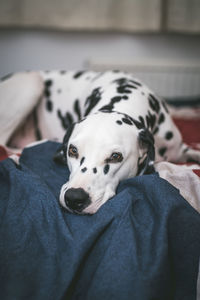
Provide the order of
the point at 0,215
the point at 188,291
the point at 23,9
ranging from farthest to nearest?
the point at 23,9
the point at 0,215
the point at 188,291

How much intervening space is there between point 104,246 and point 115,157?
1.48 ft

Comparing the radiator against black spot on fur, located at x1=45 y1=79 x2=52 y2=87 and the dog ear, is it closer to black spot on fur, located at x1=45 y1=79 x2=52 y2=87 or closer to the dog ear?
black spot on fur, located at x1=45 y1=79 x2=52 y2=87

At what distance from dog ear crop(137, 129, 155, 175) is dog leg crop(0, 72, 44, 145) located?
1240 mm

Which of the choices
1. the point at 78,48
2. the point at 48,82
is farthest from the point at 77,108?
the point at 78,48

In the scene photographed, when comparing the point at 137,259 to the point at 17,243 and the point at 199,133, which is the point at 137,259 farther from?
the point at 199,133

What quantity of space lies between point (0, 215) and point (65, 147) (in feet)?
1.69

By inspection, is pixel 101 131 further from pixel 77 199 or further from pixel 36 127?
pixel 36 127

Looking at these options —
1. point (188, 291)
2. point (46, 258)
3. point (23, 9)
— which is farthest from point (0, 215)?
point (23, 9)

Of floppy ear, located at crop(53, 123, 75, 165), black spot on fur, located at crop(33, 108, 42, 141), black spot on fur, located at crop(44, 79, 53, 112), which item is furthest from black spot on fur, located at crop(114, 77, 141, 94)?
black spot on fur, located at crop(33, 108, 42, 141)

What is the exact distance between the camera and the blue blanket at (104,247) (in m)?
0.87

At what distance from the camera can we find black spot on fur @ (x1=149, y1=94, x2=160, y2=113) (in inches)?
71.0

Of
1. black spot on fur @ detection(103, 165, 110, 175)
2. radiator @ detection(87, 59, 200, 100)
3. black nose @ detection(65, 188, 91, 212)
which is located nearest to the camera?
black nose @ detection(65, 188, 91, 212)

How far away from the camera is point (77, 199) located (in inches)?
43.3

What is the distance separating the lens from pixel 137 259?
0.91 metres
